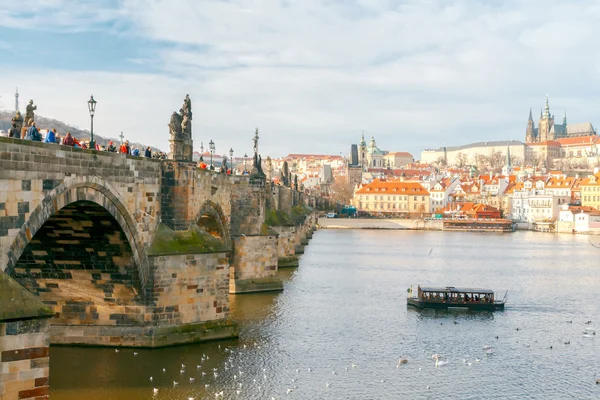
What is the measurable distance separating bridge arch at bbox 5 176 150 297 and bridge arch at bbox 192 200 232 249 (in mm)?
7499

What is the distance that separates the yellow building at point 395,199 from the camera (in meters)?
156

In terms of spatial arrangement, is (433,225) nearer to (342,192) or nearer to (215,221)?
(342,192)

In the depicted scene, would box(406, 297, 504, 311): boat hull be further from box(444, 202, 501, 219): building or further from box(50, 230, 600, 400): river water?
box(444, 202, 501, 219): building

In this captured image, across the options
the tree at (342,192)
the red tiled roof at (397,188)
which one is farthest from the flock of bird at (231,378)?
the tree at (342,192)

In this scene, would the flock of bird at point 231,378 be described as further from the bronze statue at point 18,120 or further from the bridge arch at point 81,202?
the bronze statue at point 18,120

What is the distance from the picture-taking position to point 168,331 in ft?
79.8

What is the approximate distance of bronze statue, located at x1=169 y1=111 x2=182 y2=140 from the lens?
27252 mm

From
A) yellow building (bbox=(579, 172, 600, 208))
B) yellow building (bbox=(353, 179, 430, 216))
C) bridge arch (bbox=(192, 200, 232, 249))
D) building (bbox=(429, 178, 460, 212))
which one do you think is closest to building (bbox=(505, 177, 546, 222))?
yellow building (bbox=(579, 172, 600, 208))

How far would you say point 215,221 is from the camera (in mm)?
34938

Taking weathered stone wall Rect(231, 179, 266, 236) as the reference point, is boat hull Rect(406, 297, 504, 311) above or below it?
below

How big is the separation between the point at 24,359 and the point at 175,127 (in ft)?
48.1

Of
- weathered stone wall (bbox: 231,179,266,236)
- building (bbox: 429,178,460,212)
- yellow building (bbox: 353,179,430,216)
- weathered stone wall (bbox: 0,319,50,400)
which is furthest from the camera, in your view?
building (bbox: 429,178,460,212)

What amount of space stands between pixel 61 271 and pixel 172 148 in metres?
5.77

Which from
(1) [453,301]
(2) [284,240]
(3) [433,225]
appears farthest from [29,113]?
(3) [433,225]
